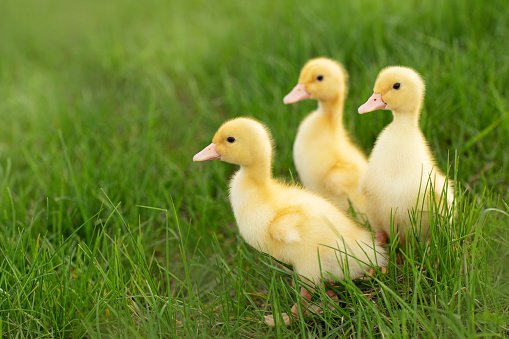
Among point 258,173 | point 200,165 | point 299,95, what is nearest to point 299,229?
point 258,173

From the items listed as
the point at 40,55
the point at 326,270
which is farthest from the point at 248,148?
the point at 40,55

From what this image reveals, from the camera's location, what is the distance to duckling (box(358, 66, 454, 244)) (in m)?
2.60

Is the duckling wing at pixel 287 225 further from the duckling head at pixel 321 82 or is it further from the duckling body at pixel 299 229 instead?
the duckling head at pixel 321 82

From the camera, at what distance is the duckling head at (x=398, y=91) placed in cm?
259

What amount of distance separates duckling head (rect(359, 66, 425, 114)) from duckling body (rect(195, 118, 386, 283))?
1.71 ft

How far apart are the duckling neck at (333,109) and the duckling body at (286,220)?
0.78 m

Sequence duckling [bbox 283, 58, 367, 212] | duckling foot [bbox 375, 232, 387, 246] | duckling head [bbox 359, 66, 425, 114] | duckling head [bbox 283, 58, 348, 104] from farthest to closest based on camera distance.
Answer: duckling head [bbox 283, 58, 348, 104]
duckling [bbox 283, 58, 367, 212]
duckling foot [bbox 375, 232, 387, 246]
duckling head [bbox 359, 66, 425, 114]

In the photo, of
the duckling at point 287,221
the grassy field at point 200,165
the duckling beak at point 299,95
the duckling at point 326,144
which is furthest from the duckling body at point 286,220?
the duckling beak at point 299,95

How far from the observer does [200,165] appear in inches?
164

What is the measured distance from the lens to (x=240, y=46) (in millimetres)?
5328

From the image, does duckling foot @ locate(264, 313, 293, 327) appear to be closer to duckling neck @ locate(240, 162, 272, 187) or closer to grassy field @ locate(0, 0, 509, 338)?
grassy field @ locate(0, 0, 509, 338)

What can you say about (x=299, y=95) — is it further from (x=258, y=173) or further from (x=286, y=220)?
(x=286, y=220)

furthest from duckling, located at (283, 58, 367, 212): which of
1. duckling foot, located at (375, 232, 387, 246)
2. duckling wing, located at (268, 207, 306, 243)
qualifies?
duckling wing, located at (268, 207, 306, 243)

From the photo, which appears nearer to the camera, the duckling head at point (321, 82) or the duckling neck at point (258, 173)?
the duckling neck at point (258, 173)
